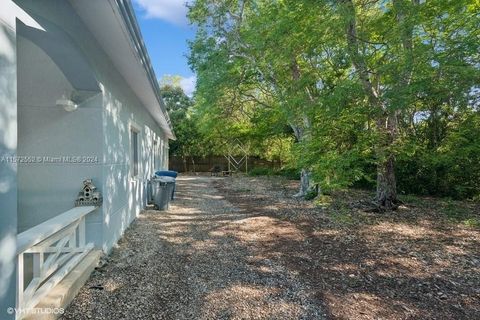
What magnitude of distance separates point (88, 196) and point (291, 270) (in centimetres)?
276

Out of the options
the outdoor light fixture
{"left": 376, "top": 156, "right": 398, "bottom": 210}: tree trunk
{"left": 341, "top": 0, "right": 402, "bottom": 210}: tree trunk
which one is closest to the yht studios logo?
the outdoor light fixture

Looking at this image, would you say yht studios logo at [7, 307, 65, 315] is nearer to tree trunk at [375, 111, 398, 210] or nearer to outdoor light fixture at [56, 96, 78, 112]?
outdoor light fixture at [56, 96, 78, 112]

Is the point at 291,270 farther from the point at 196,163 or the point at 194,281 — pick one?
the point at 196,163

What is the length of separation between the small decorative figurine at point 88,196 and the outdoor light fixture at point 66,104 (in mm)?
926

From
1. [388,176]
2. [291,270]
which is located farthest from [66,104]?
[388,176]

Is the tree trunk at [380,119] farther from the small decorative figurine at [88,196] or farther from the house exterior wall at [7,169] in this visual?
the house exterior wall at [7,169]

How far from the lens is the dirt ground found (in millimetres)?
2902

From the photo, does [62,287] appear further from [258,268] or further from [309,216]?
[309,216]

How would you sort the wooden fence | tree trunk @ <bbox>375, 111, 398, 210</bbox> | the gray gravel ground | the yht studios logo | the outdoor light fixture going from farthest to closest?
the wooden fence, tree trunk @ <bbox>375, 111, 398, 210</bbox>, the outdoor light fixture, the gray gravel ground, the yht studios logo

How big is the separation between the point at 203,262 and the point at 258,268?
77 cm

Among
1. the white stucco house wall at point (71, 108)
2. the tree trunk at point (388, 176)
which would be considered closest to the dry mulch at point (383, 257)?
the tree trunk at point (388, 176)

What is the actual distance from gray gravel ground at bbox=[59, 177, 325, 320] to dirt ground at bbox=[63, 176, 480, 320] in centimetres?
1

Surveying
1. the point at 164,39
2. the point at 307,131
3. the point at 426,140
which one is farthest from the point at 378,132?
the point at 164,39

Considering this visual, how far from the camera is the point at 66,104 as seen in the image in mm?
3734
